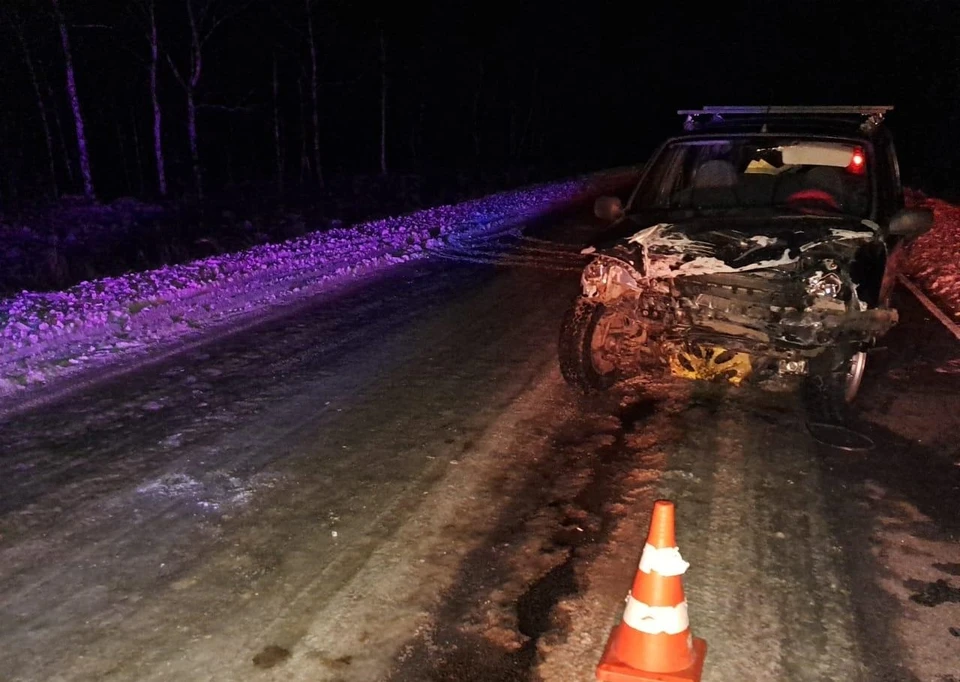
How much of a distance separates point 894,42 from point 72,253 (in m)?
32.4

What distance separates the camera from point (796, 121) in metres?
7.06

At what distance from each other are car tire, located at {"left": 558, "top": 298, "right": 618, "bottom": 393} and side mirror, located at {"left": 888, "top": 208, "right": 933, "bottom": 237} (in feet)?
7.05

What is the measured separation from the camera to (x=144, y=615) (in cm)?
341

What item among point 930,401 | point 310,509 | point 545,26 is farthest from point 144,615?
point 545,26

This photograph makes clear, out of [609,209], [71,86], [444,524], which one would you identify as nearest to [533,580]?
[444,524]

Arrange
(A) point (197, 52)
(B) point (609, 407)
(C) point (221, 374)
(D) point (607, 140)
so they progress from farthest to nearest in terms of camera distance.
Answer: (D) point (607, 140), (A) point (197, 52), (C) point (221, 374), (B) point (609, 407)

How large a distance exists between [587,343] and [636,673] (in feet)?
11.4

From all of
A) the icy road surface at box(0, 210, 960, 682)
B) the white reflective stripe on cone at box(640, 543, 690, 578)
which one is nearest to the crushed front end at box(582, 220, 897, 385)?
the icy road surface at box(0, 210, 960, 682)

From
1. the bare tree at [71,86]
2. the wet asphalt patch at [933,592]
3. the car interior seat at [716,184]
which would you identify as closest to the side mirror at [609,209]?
the car interior seat at [716,184]

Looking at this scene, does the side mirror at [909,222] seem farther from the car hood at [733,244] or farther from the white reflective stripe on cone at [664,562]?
the white reflective stripe on cone at [664,562]

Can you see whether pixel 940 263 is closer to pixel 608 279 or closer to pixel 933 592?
→ pixel 608 279

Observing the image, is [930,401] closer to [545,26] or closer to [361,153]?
[545,26]

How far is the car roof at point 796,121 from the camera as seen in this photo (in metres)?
6.63

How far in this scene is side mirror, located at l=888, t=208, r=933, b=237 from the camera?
18.6 ft
